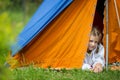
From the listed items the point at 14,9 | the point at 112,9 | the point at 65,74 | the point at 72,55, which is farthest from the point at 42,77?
the point at 14,9

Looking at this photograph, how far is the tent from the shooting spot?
6.35 m

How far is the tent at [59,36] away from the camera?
20.8ft

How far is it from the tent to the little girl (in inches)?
4.8

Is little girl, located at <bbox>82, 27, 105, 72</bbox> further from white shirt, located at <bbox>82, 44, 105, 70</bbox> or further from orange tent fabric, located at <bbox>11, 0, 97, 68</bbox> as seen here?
orange tent fabric, located at <bbox>11, 0, 97, 68</bbox>

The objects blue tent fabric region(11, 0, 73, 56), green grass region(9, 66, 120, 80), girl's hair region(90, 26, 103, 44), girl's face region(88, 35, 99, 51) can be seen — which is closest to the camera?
green grass region(9, 66, 120, 80)

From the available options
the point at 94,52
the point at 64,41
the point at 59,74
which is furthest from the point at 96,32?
the point at 59,74

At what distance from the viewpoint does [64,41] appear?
6.46m

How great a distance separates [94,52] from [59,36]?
2.15 feet

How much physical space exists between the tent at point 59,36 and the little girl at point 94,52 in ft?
0.40

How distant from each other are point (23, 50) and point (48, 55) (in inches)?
16.0

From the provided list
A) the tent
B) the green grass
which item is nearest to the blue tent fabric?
the tent

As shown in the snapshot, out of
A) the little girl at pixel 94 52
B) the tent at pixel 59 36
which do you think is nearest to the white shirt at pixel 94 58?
the little girl at pixel 94 52

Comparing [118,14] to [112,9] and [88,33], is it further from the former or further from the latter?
[88,33]

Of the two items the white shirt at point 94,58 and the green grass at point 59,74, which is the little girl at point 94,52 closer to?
the white shirt at point 94,58
